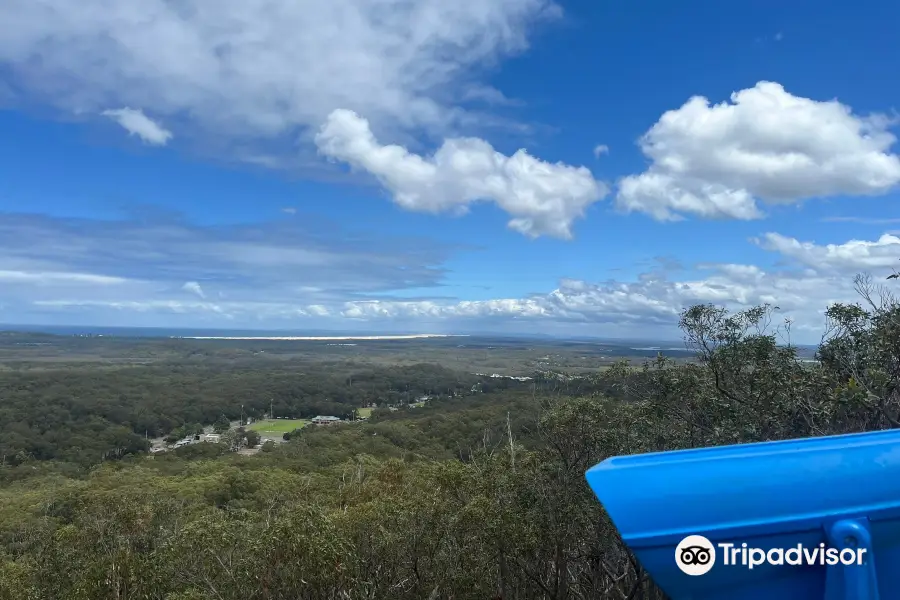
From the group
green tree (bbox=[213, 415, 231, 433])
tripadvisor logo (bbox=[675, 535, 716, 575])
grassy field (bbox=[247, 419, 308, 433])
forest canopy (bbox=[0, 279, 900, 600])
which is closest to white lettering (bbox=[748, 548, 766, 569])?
tripadvisor logo (bbox=[675, 535, 716, 575])

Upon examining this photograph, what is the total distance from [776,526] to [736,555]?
140 millimetres

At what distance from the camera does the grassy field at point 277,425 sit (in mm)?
70113

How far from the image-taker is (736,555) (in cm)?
154

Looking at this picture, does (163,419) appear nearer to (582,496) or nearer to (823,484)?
(582,496)

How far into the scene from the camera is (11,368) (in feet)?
376

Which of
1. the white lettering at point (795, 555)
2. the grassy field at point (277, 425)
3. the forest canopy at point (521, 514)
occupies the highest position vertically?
the white lettering at point (795, 555)

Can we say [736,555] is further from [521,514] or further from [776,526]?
[521,514]

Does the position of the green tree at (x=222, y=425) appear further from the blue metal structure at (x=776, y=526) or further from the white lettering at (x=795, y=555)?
the white lettering at (x=795, y=555)

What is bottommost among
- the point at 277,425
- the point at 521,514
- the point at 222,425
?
the point at 277,425

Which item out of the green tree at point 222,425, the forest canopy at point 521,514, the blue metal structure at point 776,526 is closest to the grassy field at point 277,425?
the green tree at point 222,425

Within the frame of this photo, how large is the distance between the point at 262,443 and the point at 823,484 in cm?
6271

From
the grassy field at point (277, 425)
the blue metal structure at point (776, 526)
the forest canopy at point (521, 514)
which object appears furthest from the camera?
the grassy field at point (277, 425)

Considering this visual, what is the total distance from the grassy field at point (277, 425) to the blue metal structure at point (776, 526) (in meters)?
72.0

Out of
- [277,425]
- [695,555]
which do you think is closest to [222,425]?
[277,425]
